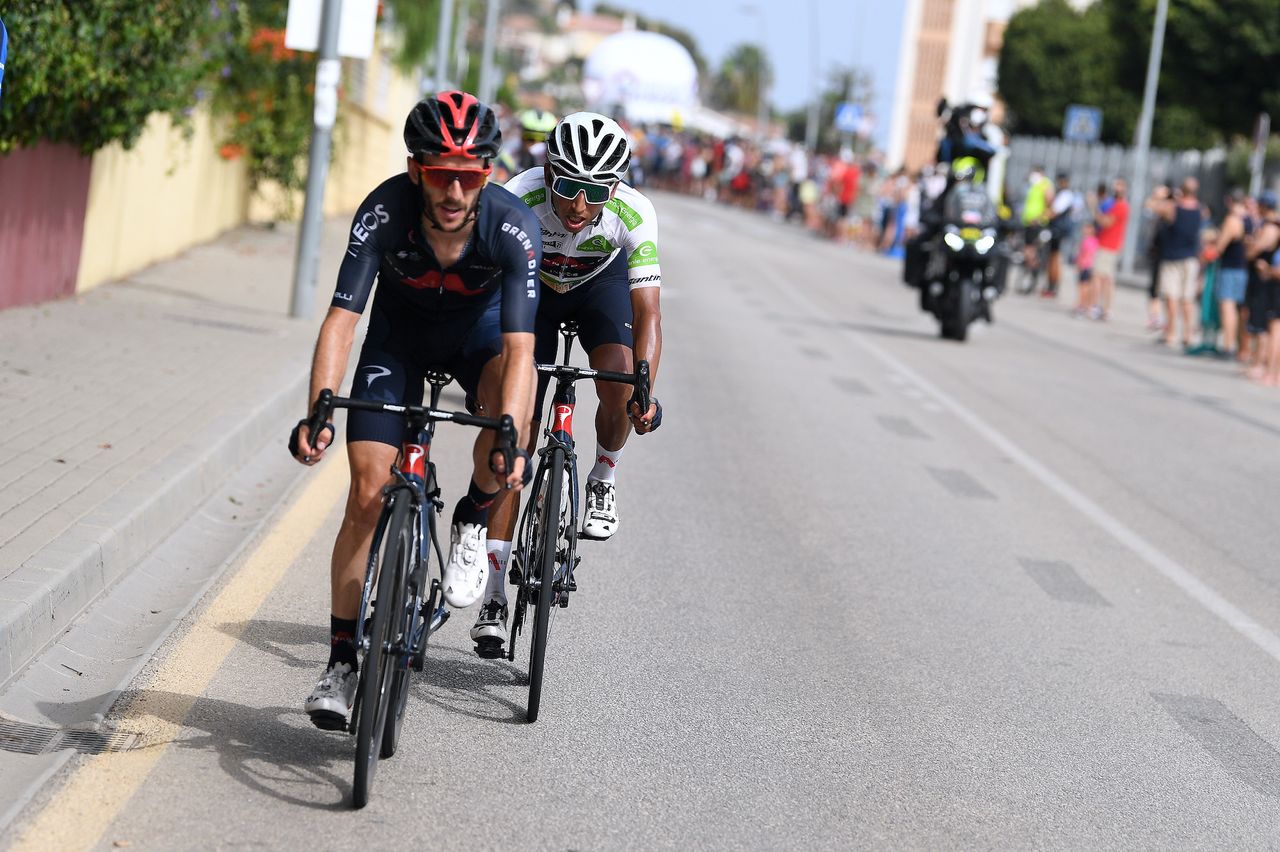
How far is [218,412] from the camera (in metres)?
10.4

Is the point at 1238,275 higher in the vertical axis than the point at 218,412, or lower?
higher

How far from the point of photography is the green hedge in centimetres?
1152

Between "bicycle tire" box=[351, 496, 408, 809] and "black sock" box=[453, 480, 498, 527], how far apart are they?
0.73 m

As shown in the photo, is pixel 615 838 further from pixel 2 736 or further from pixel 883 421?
pixel 883 421

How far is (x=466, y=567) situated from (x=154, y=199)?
44.7 ft

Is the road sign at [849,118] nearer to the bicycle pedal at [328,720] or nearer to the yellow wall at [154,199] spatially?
the yellow wall at [154,199]

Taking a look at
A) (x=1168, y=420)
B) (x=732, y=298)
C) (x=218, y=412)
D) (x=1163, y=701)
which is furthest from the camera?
(x=732, y=298)

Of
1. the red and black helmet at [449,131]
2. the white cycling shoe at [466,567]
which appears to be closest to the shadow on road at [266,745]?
the white cycling shoe at [466,567]

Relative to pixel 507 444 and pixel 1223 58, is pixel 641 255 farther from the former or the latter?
pixel 1223 58

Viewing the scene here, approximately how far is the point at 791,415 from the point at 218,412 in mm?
5132

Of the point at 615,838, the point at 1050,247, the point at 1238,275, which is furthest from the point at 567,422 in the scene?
the point at 1050,247

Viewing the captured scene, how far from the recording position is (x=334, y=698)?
5.20m

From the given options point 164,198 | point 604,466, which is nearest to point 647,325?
point 604,466

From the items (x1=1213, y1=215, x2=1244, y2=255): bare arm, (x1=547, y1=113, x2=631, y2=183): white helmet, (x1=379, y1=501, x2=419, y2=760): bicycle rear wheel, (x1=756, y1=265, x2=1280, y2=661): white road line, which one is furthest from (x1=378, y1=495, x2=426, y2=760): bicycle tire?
(x1=1213, y1=215, x2=1244, y2=255): bare arm
